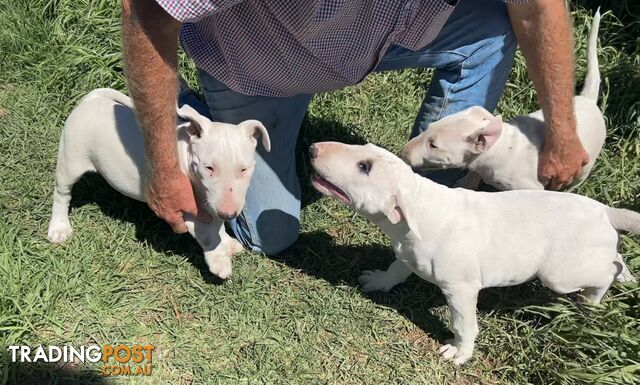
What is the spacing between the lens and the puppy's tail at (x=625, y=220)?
3559 mm

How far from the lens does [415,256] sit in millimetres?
3629

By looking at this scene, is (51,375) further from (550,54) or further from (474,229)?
(550,54)

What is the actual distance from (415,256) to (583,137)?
5.19 feet

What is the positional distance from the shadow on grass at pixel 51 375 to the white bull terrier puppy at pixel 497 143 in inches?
88.0

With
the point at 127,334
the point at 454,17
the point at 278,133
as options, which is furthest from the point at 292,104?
the point at 127,334

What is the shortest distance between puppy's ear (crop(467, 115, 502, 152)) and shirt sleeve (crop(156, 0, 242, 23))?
1.88m

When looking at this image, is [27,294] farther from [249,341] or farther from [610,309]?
[610,309]

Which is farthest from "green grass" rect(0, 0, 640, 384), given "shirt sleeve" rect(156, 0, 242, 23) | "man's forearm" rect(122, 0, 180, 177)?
"shirt sleeve" rect(156, 0, 242, 23)

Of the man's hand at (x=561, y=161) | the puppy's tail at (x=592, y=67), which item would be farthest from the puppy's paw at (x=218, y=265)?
the puppy's tail at (x=592, y=67)

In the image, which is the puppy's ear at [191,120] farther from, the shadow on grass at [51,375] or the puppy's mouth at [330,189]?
the shadow on grass at [51,375]

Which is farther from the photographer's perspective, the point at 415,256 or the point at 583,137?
the point at 583,137

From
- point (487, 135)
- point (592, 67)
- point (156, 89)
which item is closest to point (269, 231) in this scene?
point (487, 135)

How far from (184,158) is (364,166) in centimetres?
101

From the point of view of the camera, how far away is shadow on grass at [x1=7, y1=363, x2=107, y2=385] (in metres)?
3.62
